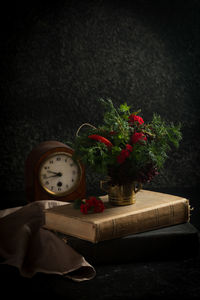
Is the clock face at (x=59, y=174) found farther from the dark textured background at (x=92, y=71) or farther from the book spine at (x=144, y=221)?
the book spine at (x=144, y=221)

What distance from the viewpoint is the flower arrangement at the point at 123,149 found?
1713mm

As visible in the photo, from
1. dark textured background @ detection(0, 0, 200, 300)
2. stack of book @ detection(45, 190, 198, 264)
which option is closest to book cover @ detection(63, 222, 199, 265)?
stack of book @ detection(45, 190, 198, 264)

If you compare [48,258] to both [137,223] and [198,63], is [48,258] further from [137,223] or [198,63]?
[198,63]

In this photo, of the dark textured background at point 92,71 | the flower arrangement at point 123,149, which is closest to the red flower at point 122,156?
the flower arrangement at point 123,149

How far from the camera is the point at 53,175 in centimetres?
226

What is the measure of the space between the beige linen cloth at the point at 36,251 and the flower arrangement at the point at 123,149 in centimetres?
31

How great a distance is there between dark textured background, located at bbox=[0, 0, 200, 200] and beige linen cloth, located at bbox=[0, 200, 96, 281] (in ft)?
3.77

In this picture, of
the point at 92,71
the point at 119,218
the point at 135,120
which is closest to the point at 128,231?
the point at 119,218

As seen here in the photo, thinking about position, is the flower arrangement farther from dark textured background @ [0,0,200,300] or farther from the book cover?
dark textured background @ [0,0,200,300]

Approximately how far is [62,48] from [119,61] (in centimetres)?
39

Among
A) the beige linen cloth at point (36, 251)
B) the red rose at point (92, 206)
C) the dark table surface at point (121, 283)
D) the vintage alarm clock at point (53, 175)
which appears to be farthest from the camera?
the vintage alarm clock at point (53, 175)

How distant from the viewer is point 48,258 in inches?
62.3

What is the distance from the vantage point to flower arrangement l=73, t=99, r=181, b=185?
171cm

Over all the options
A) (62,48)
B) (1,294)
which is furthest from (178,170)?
(1,294)
